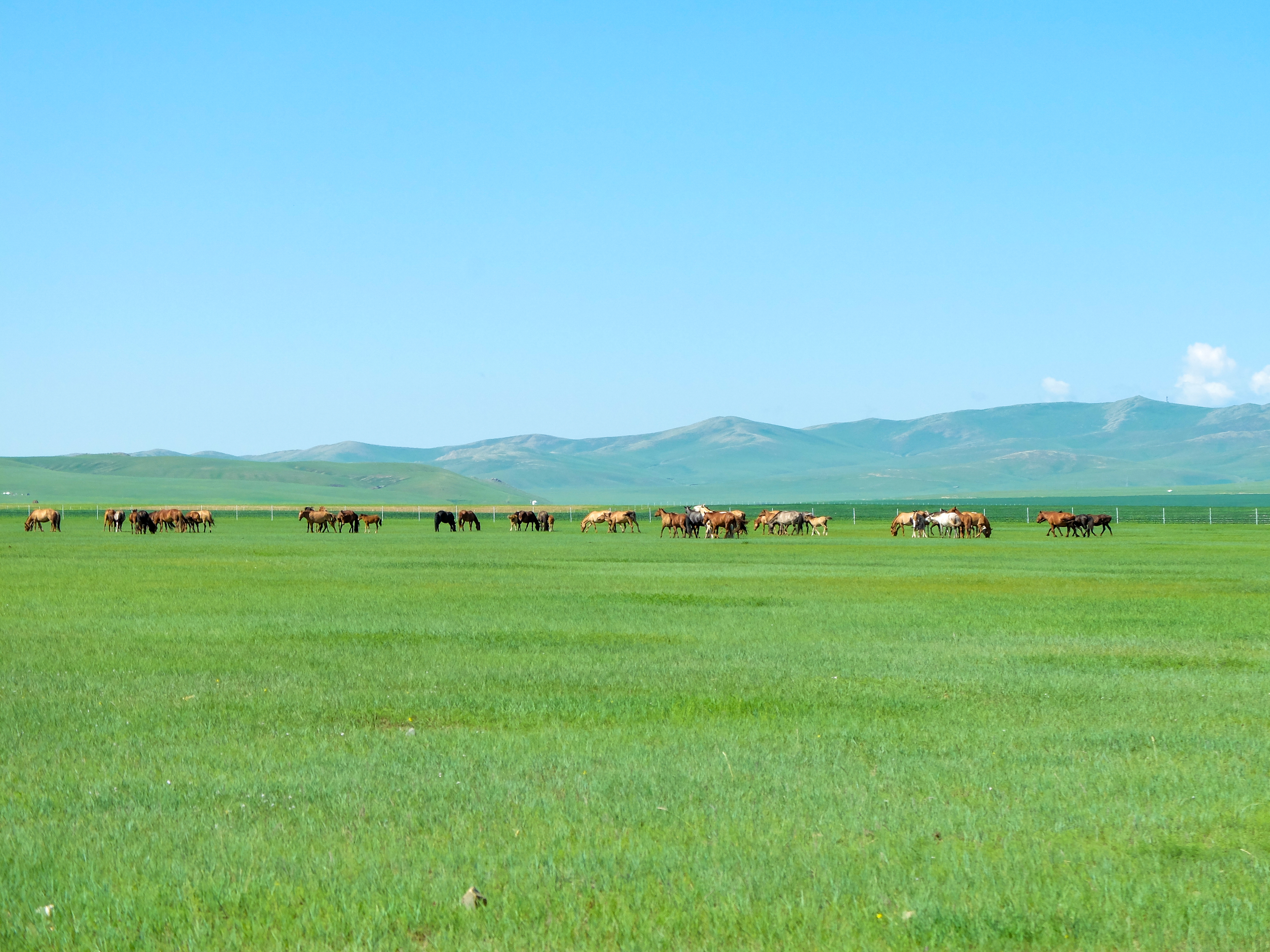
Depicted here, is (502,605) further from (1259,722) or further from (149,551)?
(149,551)

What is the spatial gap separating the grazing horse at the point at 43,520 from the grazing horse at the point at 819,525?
4759cm

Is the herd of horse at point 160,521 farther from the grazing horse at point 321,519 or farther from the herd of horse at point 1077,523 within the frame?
the herd of horse at point 1077,523

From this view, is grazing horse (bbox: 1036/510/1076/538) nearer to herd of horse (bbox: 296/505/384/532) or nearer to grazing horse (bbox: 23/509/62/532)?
herd of horse (bbox: 296/505/384/532)

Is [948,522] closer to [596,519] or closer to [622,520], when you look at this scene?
[622,520]

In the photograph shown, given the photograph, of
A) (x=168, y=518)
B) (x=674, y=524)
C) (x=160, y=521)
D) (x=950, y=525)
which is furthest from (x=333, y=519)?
(x=950, y=525)

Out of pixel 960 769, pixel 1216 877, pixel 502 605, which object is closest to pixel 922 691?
pixel 960 769

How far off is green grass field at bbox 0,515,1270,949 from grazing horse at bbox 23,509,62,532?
7320cm

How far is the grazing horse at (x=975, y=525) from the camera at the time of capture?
258 feet

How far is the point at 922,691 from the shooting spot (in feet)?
49.4

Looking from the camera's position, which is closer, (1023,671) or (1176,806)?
(1176,806)

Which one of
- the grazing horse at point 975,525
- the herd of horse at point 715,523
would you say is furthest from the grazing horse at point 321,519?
the grazing horse at point 975,525

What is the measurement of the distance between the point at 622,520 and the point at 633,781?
3361 inches

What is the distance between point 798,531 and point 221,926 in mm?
80545

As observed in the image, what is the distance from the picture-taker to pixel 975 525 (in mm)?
79875
